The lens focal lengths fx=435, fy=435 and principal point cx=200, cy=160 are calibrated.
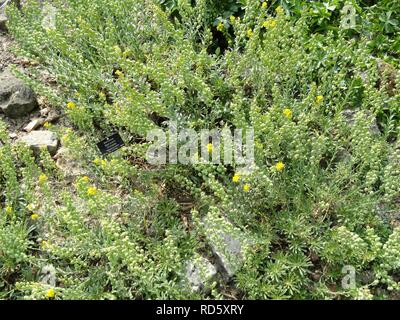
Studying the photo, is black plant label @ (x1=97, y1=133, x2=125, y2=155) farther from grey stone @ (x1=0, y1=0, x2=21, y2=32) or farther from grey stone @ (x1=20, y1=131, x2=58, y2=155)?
grey stone @ (x1=0, y1=0, x2=21, y2=32)

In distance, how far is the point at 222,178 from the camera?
2.82m

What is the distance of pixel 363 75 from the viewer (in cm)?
305

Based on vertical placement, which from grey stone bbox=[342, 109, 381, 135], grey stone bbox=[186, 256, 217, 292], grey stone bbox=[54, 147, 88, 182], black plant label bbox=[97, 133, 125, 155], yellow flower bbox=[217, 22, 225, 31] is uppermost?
yellow flower bbox=[217, 22, 225, 31]

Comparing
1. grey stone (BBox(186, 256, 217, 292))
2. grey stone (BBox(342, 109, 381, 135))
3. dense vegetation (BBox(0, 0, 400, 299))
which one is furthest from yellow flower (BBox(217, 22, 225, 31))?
grey stone (BBox(186, 256, 217, 292))

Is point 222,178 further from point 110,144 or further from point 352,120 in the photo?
point 352,120

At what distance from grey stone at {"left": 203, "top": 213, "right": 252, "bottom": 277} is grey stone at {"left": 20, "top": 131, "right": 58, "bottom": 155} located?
4.26 feet

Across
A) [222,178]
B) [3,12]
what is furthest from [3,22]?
[222,178]

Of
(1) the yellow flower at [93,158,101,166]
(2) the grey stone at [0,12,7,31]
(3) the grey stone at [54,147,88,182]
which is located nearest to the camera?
(1) the yellow flower at [93,158,101,166]

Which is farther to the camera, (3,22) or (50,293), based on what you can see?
(3,22)

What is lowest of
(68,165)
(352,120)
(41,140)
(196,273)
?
(196,273)

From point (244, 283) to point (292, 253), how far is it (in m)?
0.32

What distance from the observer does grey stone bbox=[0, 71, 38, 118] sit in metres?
3.33

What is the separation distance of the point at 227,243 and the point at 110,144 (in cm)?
102
